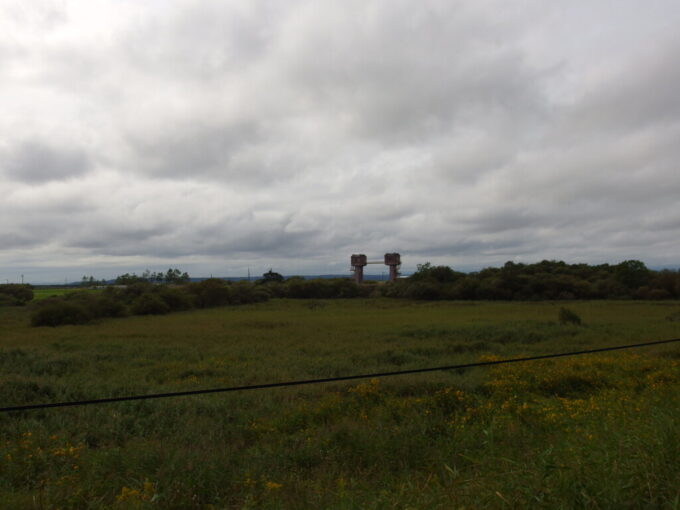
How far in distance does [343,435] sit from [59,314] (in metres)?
29.7

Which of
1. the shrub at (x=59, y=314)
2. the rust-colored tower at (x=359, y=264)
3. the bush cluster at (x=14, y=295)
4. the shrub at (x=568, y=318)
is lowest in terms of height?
the shrub at (x=568, y=318)

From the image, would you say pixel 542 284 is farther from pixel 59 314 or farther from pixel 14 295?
pixel 14 295

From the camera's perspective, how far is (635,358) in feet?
37.2

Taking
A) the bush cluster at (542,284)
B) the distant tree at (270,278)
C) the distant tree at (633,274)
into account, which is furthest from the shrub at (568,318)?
the distant tree at (270,278)

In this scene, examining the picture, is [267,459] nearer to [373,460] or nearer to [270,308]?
[373,460]

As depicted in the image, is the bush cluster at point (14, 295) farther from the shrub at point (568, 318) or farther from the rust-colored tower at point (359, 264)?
the shrub at point (568, 318)

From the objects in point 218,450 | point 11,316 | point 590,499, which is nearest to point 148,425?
point 218,450

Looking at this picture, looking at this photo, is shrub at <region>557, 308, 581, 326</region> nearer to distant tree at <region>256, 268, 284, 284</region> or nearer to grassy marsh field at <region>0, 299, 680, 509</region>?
grassy marsh field at <region>0, 299, 680, 509</region>

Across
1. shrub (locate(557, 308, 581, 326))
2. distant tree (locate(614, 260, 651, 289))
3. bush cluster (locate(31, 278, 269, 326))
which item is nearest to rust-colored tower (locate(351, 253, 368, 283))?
bush cluster (locate(31, 278, 269, 326))

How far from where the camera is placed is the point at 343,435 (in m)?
5.89

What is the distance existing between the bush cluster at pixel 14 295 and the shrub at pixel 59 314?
19.0m

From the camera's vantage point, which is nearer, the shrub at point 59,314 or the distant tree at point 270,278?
the shrub at point 59,314

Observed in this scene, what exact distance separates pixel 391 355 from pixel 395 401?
6366 millimetres

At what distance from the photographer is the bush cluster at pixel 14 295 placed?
142 feet
